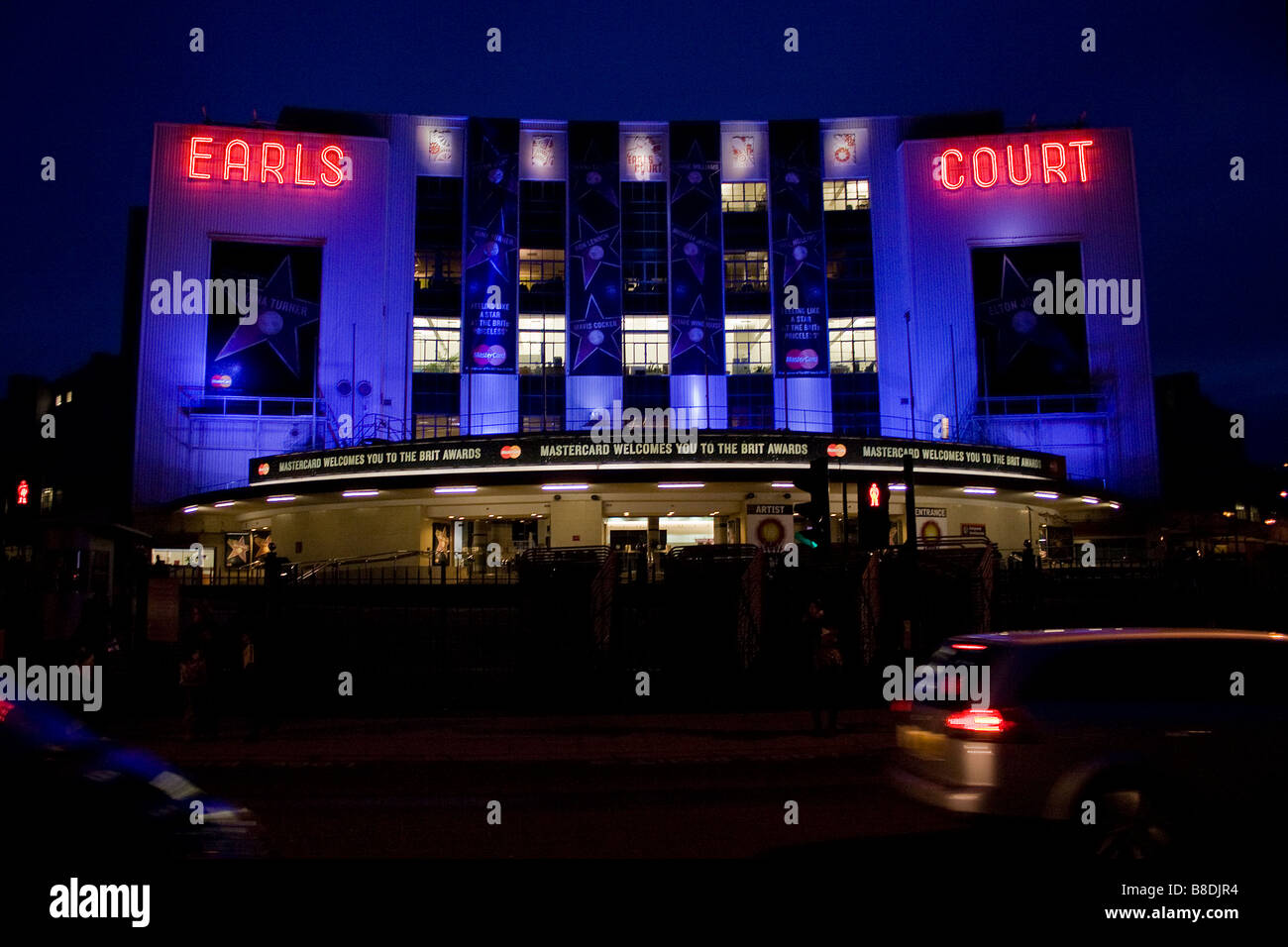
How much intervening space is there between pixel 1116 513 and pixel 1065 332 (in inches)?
352

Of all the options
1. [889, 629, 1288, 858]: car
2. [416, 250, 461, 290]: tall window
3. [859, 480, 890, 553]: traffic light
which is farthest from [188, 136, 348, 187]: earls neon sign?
[889, 629, 1288, 858]: car

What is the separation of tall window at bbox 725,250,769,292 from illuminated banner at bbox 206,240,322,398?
20387mm

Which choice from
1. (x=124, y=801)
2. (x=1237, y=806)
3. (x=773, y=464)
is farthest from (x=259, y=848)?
(x=773, y=464)

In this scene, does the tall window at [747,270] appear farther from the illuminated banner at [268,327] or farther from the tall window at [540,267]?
the illuminated banner at [268,327]

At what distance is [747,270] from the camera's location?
147 feet

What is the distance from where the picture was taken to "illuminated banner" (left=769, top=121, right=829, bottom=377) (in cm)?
4316

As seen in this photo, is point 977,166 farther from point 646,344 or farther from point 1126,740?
point 1126,740

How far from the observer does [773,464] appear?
2894 cm

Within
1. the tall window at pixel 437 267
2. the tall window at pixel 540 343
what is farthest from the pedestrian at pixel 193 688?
the tall window at pixel 437 267

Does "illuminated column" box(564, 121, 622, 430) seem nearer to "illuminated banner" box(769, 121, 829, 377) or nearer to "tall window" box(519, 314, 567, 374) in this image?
"tall window" box(519, 314, 567, 374)

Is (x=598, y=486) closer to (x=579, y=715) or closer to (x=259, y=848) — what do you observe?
(x=579, y=715)

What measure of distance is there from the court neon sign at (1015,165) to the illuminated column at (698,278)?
37.9 ft

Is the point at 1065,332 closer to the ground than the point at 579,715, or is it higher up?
higher up

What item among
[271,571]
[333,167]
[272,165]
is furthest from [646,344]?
[271,571]
